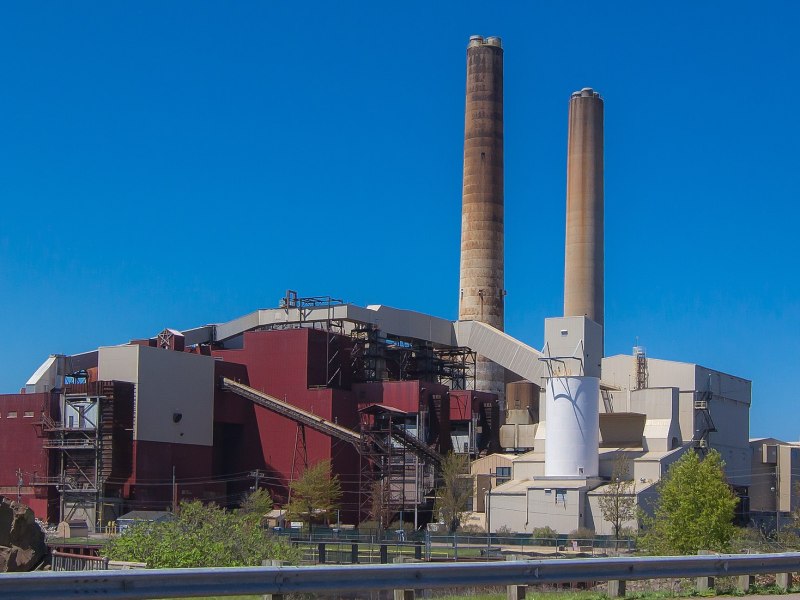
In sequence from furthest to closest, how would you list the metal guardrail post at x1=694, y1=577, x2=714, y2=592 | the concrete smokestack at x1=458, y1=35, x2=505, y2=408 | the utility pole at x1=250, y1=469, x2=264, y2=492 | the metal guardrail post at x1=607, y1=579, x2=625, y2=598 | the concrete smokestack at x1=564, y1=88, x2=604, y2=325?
the concrete smokestack at x1=564, y1=88, x2=604, y2=325 → the concrete smokestack at x1=458, y1=35, x2=505, y2=408 → the utility pole at x1=250, y1=469, x2=264, y2=492 → the metal guardrail post at x1=694, y1=577, x2=714, y2=592 → the metal guardrail post at x1=607, y1=579, x2=625, y2=598

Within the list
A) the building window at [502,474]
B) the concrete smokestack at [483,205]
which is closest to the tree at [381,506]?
the building window at [502,474]

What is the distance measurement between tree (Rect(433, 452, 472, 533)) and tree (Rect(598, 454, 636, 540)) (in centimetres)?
980

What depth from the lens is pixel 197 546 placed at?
76.5 feet

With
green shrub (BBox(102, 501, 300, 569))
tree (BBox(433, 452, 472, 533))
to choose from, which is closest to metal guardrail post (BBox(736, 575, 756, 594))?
green shrub (BBox(102, 501, 300, 569))

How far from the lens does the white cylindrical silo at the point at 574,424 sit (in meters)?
65.8

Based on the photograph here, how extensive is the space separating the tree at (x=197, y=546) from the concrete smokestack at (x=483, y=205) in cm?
6598

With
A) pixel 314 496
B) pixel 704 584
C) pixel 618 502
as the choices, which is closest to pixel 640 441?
pixel 618 502

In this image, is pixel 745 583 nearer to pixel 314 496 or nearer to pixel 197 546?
pixel 197 546

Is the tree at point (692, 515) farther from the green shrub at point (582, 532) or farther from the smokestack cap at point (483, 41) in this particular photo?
the smokestack cap at point (483, 41)

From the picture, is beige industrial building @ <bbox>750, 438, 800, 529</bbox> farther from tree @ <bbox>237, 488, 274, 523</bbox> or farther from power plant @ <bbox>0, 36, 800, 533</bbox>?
tree @ <bbox>237, 488, 274, 523</bbox>

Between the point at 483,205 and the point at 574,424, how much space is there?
29003 mm

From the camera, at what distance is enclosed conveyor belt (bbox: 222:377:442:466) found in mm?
74188

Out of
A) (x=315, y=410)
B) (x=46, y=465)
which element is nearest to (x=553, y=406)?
(x=315, y=410)

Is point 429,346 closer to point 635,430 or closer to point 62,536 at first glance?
point 635,430
